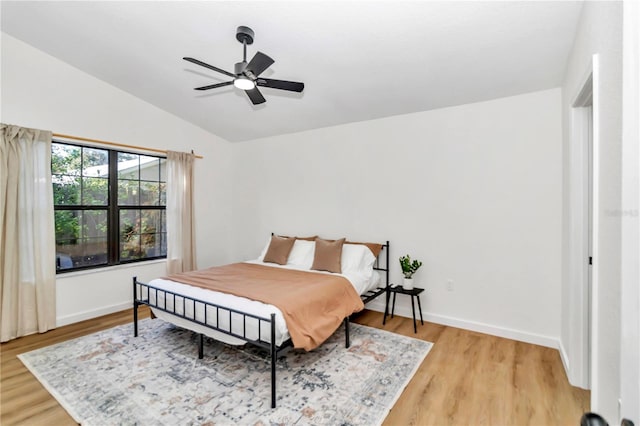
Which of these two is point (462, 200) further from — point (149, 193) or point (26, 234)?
point (26, 234)

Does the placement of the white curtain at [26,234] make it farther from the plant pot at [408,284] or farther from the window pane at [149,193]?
the plant pot at [408,284]

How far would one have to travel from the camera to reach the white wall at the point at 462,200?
2.99m

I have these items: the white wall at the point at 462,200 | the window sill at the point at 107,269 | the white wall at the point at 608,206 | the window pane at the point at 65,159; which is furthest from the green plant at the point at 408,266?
the window pane at the point at 65,159

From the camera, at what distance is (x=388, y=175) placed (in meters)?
3.87

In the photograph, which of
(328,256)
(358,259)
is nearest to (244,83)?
(328,256)

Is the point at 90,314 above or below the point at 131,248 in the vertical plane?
below

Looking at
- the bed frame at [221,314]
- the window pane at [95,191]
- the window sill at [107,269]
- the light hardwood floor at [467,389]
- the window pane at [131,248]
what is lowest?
the light hardwood floor at [467,389]

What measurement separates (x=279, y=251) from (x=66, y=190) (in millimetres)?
2602

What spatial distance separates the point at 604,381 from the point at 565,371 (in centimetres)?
191

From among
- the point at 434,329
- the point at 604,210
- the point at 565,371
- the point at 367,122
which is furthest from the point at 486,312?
the point at 367,122

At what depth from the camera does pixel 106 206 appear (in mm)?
3967

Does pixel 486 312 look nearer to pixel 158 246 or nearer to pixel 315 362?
pixel 315 362

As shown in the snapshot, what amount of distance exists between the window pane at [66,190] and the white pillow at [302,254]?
267 centimetres

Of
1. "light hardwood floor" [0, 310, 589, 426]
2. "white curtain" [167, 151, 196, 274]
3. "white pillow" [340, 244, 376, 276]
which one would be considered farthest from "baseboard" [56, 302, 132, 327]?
"white pillow" [340, 244, 376, 276]
